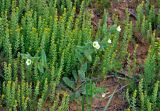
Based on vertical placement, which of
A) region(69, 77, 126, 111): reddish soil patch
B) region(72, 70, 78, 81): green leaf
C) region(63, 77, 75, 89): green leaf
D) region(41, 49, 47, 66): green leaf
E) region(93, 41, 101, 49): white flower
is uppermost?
region(93, 41, 101, 49): white flower

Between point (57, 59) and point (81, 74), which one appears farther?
point (57, 59)

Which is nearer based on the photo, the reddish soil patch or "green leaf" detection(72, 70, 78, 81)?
the reddish soil patch

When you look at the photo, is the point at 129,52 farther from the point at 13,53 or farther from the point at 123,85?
the point at 13,53

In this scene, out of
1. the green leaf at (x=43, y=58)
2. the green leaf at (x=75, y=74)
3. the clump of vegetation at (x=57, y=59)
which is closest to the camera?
the clump of vegetation at (x=57, y=59)

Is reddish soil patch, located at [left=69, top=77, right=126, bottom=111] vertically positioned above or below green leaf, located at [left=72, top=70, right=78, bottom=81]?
below

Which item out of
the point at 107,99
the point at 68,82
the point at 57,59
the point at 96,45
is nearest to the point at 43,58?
the point at 57,59

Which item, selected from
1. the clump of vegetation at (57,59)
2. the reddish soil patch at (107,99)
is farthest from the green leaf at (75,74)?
the reddish soil patch at (107,99)

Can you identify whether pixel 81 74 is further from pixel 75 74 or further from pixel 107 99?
pixel 107 99

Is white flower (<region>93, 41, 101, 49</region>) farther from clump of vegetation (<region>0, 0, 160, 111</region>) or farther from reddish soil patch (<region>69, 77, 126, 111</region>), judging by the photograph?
reddish soil patch (<region>69, 77, 126, 111</region>)

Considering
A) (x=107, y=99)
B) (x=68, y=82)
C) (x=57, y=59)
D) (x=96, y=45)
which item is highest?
(x=96, y=45)

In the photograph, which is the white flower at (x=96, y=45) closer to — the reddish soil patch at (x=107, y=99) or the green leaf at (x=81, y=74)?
the green leaf at (x=81, y=74)

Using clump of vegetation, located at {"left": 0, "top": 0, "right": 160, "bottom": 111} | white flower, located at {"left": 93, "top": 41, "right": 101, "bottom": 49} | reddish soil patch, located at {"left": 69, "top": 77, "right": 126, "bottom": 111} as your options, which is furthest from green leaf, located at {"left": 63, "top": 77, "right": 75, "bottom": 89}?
white flower, located at {"left": 93, "top": 41, "right": 101, "bottom": 49}

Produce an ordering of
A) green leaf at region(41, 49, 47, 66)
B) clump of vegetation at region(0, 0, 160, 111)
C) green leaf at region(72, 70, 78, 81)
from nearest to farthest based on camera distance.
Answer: clump of vegetation at region(0, 0, 160, 111)
green leaf at region(41, 49, 47, 66)
green leaf at region(72, 70, 78, 81)

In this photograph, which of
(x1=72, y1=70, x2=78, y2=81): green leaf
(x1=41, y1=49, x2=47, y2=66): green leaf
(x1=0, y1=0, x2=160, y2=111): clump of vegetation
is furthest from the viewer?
(x1=72, y1=70, x2=78, y2=81): green leaf
